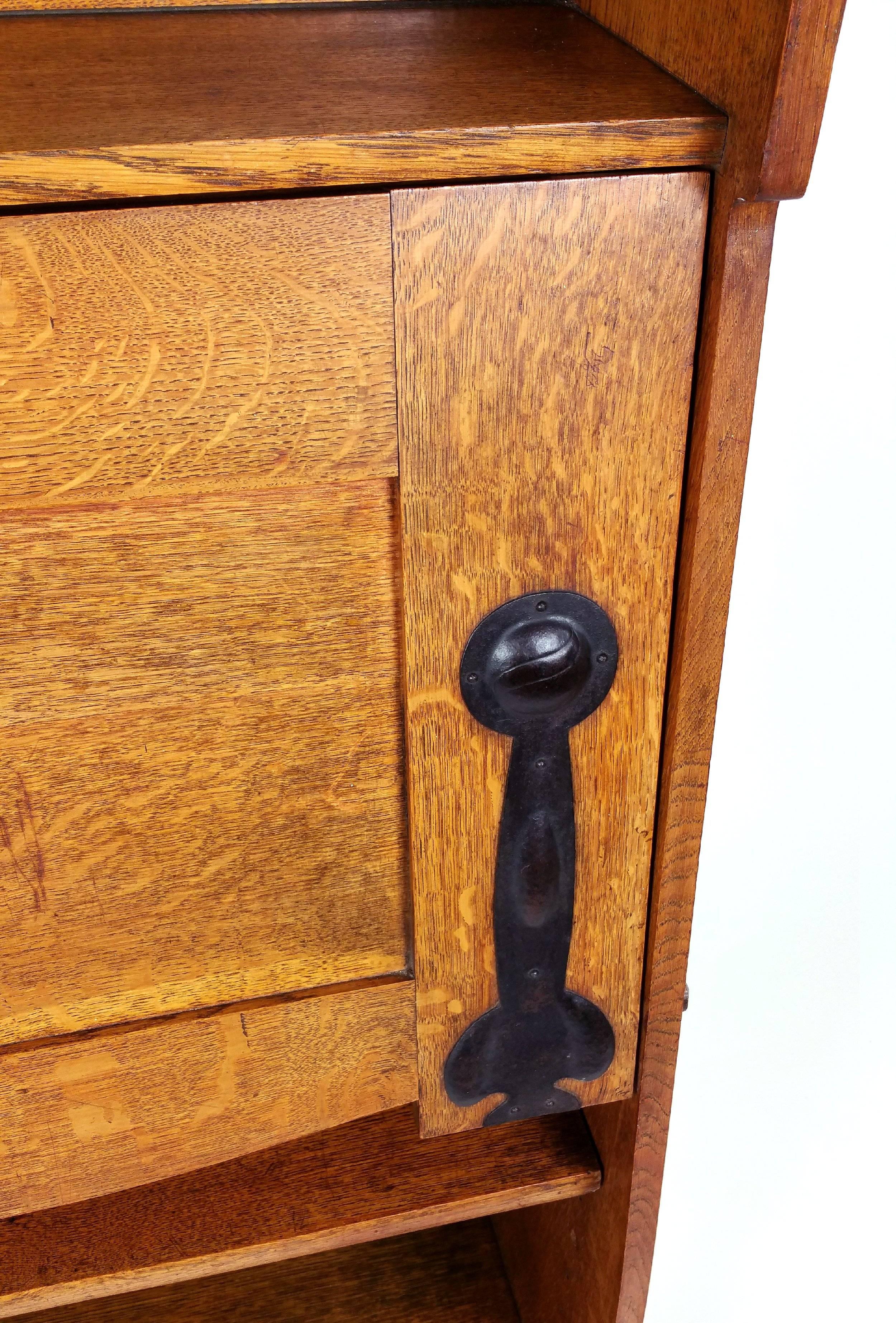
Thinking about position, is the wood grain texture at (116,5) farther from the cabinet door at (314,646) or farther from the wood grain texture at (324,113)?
the cabinet door at (314,646)

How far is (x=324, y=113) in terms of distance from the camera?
1.54 ft

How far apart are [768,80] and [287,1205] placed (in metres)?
0.67

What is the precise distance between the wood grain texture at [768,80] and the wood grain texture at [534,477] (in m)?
0.03

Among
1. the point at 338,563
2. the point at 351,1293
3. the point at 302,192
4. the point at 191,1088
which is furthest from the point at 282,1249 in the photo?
the point at 302,192

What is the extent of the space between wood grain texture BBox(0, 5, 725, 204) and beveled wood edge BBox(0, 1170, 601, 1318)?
602mm

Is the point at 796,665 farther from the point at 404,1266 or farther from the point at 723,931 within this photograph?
the point at 404,1266

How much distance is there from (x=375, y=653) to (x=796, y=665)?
0.47 meters

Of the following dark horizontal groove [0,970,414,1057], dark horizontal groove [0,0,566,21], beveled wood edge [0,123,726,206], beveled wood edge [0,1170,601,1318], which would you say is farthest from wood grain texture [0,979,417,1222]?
dark horizontal groove [0,0,566,21]

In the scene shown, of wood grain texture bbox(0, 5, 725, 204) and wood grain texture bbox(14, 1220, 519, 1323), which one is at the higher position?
wood grain texture bbox(0, 5, 725, 204)

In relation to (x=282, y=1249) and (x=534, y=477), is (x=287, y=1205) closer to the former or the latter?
(x=282, y=1249)

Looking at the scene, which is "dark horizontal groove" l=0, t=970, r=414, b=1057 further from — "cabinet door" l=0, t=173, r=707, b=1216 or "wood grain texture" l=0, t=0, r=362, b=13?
"wood grain texture" l=0, t=0, r=362, b=13

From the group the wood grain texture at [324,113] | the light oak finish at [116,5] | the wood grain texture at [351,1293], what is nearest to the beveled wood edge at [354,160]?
the wood grain texture at [324,113]

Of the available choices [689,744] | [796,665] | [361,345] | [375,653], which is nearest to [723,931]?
[796,665]

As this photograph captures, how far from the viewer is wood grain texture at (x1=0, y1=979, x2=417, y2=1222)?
621mm
